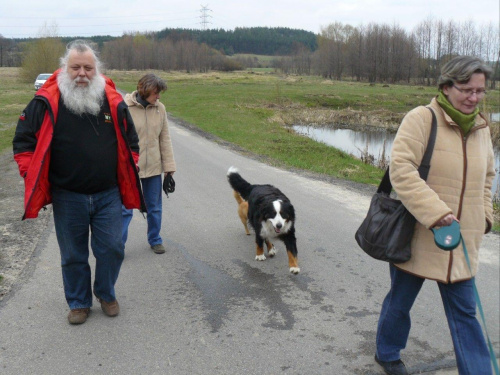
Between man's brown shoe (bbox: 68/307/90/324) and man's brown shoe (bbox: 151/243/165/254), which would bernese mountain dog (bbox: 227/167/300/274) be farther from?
man's brown shoe (bbox: 68/307/90/324)

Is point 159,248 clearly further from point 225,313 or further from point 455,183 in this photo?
point 455,183

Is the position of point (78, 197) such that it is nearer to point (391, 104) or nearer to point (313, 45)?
point (391, 104)

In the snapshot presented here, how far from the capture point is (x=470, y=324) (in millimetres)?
2814

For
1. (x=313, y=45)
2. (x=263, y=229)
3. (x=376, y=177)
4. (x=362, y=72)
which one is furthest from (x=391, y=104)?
(x=313, y=45)

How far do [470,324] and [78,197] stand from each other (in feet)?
9.49

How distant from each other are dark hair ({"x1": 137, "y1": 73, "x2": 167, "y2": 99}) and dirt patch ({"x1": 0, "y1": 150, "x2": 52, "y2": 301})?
7.65ft

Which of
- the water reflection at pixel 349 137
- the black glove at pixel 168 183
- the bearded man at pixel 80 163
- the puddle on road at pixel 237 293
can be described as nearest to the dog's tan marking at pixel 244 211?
the puddle on road at pixel 237 293

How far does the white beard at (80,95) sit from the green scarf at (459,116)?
2471 millimetres

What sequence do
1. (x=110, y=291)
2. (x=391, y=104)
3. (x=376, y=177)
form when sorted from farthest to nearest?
1. (x=391, y=104)
2. (x=376, y=177)
3. (x=110, y=291)

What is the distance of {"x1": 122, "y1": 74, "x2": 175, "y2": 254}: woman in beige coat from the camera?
17.3 feet

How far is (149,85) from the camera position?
5.21 metres

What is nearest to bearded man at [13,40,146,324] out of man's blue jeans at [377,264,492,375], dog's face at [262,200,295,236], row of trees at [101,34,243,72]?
dog's face at [262,200,295,236]

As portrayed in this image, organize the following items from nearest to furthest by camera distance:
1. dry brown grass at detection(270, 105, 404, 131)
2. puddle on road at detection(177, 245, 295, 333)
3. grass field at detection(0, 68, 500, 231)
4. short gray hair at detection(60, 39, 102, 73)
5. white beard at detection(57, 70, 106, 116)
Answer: white beard at detection(57, 70, 106, 116) → short gray hair at detection(60, 39, 102, 73) → puddle on road at detection(177, 245, 295, 333) → grass field at detection(0, 68, 500, 231) → dry brown grass at detection(270, 105, 404, 131)

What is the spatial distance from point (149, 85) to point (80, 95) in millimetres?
1691
